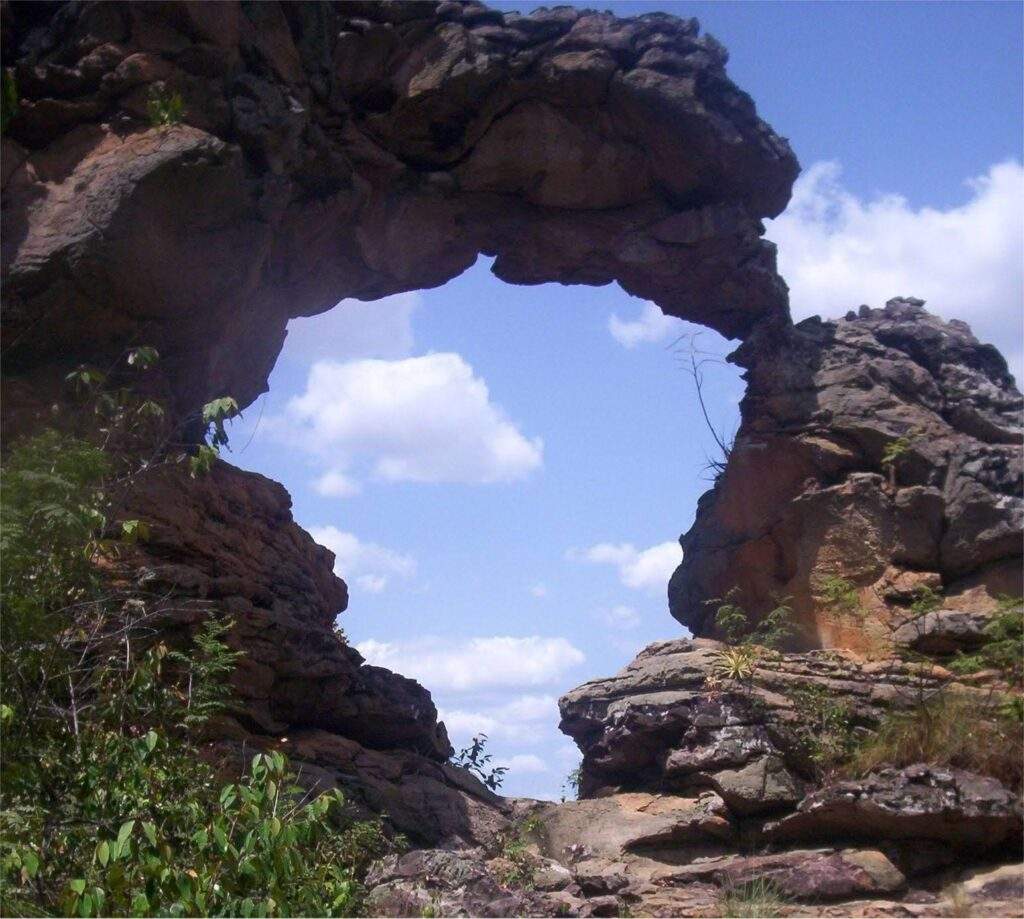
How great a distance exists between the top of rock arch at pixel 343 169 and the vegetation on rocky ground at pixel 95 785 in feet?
14.3

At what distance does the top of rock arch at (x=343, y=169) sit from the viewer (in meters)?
10.7

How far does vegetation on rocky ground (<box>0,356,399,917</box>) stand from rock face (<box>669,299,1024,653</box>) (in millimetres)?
7993

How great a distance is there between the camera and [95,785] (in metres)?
5.36

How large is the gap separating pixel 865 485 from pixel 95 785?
1074cm

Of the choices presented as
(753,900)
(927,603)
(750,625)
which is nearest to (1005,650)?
(927,603)

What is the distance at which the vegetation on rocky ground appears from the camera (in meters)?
4.77

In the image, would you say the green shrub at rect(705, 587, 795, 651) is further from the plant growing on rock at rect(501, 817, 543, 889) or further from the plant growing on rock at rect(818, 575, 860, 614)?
the plant growing on rock at rect(501, 817, 543, 889)

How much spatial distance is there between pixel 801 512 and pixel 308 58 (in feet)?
27.3

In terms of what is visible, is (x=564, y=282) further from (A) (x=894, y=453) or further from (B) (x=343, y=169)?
(A) (x=894, y=453)

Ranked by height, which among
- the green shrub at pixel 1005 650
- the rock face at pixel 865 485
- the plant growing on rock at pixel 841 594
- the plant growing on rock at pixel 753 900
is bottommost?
the plant growing on rock at pixel 753 900

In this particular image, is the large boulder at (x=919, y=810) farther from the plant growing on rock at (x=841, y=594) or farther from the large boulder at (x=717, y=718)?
the plant growing on rock at (x=841, y=594)

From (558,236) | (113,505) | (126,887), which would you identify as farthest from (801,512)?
(126,887)

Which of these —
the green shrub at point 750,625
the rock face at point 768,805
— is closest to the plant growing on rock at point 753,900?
the rock face at point 768,805

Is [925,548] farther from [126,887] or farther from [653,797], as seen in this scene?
[126,887]
